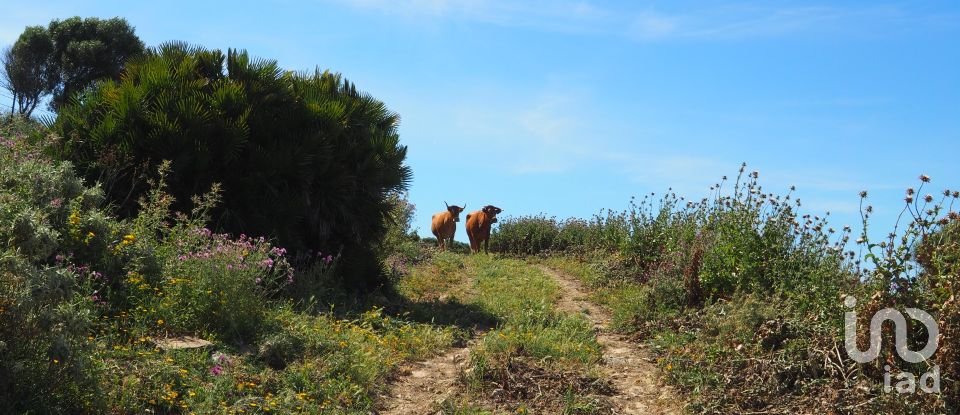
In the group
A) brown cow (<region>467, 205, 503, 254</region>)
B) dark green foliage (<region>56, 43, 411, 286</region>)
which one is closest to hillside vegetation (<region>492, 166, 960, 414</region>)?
dark green foliage (<region>56, 43, 411, 286</region>)

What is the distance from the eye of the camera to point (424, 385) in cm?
736

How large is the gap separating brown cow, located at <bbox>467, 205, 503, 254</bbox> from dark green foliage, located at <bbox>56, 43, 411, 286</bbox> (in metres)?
9.51

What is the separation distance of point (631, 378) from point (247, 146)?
542 cm

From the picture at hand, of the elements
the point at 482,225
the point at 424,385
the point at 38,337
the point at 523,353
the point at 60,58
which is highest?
the point at 60,58

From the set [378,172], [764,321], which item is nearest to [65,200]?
[378,172]

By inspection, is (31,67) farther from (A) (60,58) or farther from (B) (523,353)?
(B) (523,353)

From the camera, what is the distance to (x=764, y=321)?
777cm

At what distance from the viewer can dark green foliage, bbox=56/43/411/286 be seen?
32.2 ft

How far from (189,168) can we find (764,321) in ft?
21.6

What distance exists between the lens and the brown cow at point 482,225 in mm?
21281

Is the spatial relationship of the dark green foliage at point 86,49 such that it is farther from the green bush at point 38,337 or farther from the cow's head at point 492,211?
the green bush at point 38,337

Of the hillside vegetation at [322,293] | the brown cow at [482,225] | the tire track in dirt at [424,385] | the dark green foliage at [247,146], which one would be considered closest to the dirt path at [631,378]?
the hillside vegetation at [322,293]

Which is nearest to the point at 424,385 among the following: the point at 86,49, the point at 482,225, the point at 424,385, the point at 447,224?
the point at 424,385

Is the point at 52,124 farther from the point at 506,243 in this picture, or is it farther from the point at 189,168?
the point at 506,243
